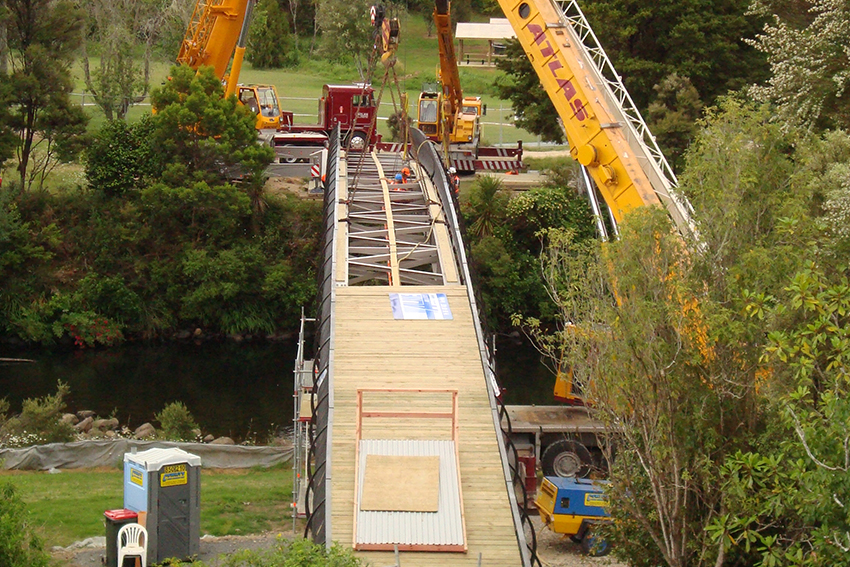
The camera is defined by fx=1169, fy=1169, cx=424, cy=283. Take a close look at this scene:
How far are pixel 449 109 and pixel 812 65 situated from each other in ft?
79.8

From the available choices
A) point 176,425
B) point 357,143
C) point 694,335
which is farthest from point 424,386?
point 357,143

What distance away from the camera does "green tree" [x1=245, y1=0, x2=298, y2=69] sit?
75.5 m

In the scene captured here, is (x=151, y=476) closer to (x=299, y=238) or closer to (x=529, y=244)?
(x=299, y=238)

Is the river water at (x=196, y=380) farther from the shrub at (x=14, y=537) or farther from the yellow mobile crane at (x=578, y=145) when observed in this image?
the shrub at (x=14, y=537)

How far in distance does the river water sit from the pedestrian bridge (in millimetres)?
9261

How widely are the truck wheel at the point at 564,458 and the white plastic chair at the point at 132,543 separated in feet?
39.2

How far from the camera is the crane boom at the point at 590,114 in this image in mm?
24234

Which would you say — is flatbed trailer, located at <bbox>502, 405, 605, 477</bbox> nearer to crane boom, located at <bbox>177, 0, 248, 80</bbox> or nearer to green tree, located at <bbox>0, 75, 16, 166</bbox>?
crane boom, located at <bbox>177, 0, 248, 80</bbox>

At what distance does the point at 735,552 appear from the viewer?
13.7 m

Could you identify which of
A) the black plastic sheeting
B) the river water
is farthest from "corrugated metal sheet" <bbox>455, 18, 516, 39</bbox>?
the black plastic sheeting

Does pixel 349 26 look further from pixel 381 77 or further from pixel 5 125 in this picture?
pixel 5 125

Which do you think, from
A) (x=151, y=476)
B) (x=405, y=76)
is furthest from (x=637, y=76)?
(x=151, y=476)

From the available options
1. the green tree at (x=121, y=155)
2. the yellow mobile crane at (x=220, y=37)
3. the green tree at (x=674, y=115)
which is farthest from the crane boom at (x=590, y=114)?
the green tree at (x=121, y=155)

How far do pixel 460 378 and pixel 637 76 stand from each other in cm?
2804
